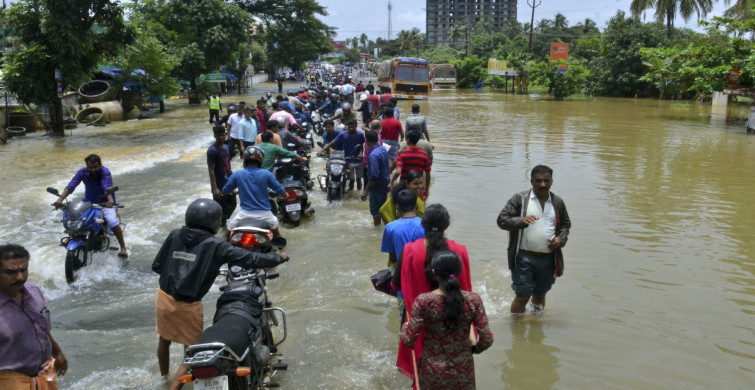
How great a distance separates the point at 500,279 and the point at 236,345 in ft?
13.6

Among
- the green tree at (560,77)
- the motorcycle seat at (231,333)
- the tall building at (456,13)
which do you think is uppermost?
the tall building at (456,13)

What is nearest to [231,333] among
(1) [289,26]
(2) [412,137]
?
(2) [412,137]

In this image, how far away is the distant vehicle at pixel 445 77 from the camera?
59531 millimetres

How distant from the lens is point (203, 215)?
3.92 metres

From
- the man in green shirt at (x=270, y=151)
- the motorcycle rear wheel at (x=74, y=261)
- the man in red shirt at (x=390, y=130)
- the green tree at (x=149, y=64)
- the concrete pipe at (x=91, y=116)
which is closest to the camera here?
the motorcycle rear wheel at (x=74, y=261)

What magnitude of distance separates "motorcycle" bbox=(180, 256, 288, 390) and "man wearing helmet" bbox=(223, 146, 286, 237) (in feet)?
6.46

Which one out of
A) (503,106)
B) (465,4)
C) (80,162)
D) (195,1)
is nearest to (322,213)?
(80,162)

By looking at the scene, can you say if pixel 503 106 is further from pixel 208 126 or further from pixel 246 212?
pixel 246 212

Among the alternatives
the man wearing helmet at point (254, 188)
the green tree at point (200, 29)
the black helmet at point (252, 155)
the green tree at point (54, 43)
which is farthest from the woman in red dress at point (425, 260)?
the green tree at point (200, 29)

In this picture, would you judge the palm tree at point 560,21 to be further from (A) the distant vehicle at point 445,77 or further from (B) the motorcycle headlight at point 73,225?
(B) the motorcycle headlight at point 73,225

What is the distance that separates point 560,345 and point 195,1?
36.9 meters

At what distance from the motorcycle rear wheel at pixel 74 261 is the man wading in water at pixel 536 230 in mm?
4593

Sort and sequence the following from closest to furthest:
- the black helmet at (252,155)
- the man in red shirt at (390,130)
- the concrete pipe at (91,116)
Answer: the black helmet at (252,155), the man in red shirt at (390,130), the concrete pipe at (91,116)

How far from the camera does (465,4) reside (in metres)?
176
